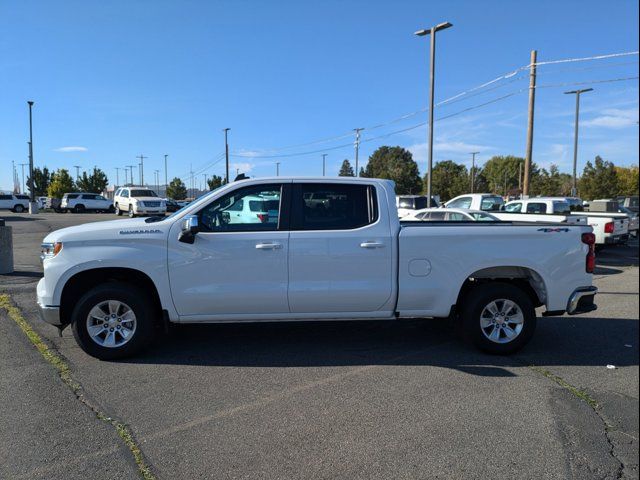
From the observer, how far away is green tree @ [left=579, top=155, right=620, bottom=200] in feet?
166

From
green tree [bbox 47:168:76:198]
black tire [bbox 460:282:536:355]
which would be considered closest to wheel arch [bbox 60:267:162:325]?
black tire [bbox 460:282:536:355]

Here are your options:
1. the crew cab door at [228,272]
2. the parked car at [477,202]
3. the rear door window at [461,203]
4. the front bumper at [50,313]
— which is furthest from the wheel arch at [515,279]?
the rear door window at [461,203]

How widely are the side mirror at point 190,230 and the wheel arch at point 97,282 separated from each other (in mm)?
579

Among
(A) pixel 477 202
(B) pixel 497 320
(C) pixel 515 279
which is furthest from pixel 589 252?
(A) pixel 477 202

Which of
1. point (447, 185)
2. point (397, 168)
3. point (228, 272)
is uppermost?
point (397, 168)

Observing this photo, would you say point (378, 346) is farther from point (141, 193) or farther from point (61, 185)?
point (61, 185)

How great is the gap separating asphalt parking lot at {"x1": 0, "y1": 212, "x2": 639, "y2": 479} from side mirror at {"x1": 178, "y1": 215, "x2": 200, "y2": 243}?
4.29 feet

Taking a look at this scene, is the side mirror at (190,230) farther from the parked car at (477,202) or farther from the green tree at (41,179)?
the green tree at (41,179)

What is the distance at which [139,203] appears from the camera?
34781 mm

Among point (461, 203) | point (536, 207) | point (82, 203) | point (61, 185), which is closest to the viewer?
point (536, 207)

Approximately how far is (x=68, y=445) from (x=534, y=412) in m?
3.59

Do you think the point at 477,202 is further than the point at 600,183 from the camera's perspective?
No

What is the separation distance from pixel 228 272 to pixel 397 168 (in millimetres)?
97418

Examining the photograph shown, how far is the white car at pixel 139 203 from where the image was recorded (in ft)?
114
